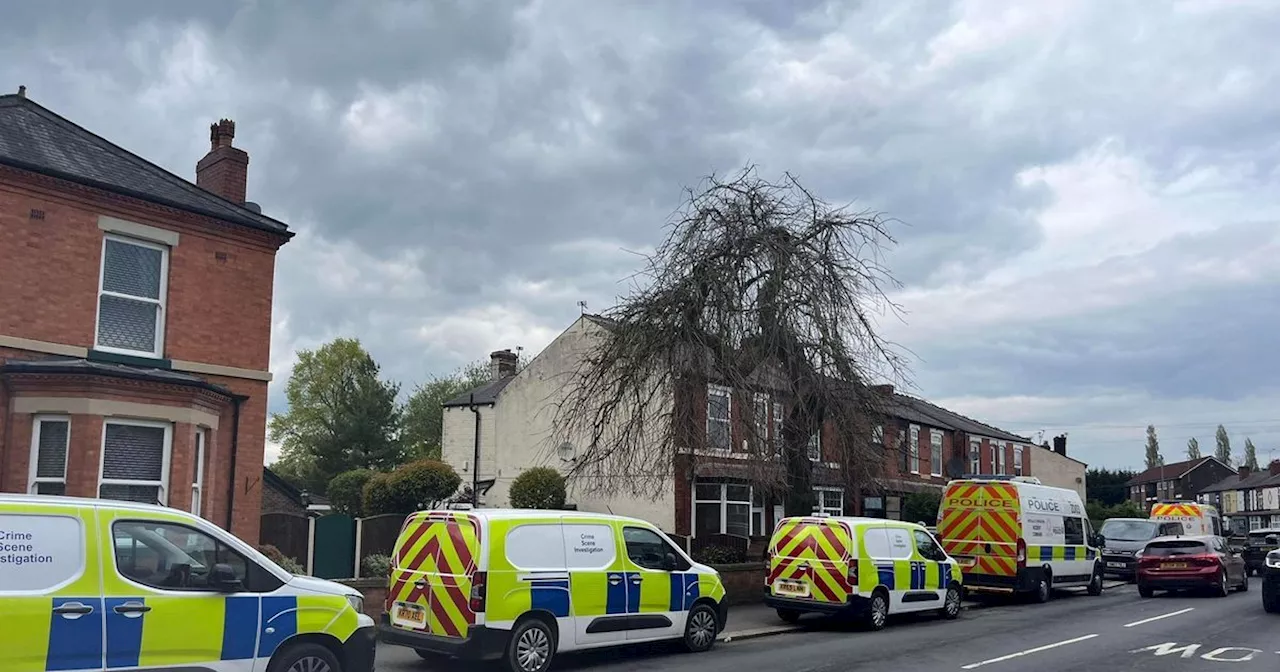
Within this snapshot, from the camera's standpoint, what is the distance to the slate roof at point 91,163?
1516 cm

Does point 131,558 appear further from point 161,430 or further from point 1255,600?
point 1255,600

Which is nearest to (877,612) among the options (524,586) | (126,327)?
(524,586)

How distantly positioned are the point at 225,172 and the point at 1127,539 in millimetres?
25776

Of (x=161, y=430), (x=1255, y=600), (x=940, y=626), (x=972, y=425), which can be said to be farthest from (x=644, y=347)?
(x=972, y=425)

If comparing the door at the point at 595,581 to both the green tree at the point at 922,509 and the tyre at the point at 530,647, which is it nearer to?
the tyre at the point at 530,647

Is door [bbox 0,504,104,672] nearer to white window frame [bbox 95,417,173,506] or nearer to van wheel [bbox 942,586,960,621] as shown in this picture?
white window frame [bbox 95,417,173,506]

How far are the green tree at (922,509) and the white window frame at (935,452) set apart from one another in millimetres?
7236

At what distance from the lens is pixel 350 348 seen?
209ft

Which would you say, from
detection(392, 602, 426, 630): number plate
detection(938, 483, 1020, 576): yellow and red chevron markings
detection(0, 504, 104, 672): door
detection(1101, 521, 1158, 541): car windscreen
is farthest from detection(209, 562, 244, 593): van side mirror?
detection(1101, 521, 1158, 541): car windscreen

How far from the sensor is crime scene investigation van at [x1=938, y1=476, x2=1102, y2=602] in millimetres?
20906

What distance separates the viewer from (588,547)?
1220 cm

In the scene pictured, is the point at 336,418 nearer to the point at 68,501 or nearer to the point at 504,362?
the point at 504,362

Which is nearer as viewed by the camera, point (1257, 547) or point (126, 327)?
point (126, 327)

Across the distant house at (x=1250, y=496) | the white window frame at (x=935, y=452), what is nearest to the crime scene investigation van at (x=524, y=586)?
the white window frame at (x=935, y=452)
